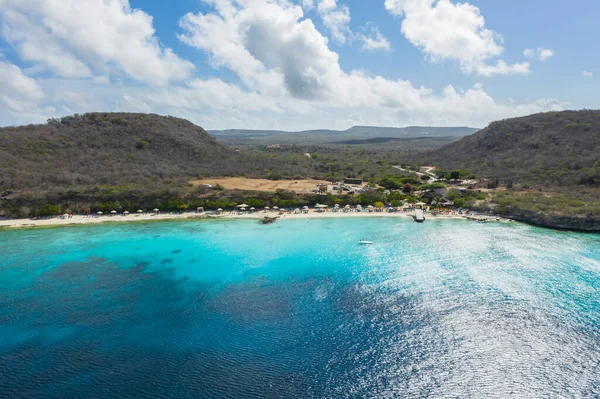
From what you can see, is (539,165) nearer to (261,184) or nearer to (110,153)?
(261,184)

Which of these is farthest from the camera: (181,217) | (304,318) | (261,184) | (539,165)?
(539,165)

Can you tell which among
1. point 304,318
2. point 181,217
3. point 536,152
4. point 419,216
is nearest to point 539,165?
point 536,152

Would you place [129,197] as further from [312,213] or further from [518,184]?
[518,184]

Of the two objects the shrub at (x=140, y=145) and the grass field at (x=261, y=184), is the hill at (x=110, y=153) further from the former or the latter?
the grass field at (x=261, y=184)

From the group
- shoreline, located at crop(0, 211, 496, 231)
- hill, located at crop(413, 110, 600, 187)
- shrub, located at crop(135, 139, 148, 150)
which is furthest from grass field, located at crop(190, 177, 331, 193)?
hill, located at crop(413, 110, 600, 187)

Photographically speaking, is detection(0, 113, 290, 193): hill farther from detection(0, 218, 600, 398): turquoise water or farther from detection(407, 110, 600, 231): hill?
detection(407, 110, 600, 231): hill

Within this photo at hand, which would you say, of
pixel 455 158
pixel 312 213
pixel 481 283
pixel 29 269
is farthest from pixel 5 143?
pixel 455 158

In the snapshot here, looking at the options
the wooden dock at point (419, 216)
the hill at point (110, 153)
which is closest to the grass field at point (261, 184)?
the hill at point (110, 153)
